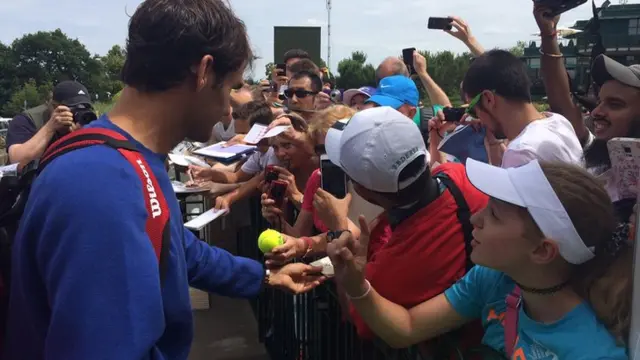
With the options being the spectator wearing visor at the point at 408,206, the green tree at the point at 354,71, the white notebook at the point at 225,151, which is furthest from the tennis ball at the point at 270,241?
the green tree at the point at 354,71

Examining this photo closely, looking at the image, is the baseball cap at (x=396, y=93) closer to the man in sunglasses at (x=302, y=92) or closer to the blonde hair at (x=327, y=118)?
the man in sunglasses at (x=302, y=92)

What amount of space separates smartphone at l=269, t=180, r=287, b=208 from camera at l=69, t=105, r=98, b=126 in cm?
181

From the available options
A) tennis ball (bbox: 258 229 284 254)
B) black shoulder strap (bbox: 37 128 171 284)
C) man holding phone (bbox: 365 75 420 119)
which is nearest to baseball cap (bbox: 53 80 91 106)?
man holding phone (bbox: 365 75 420 119)

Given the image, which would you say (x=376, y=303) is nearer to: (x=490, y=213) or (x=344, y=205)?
(x=490, y=213)

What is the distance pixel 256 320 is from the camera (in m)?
5.19

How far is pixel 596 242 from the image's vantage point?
1479 millimetres

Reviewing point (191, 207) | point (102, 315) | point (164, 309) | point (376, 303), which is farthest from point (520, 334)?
point (191, 207)

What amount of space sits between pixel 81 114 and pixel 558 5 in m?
3.44

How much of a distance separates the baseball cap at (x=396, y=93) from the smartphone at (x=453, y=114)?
833 mm

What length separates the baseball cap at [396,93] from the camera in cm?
483

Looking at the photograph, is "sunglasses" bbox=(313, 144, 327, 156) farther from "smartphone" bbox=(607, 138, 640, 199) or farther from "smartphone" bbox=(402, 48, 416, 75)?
"smartphone" bbox=(402, 48, 416, 75)

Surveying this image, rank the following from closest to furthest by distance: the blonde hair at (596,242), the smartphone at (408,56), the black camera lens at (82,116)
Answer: the blonde hair at (596,242), the black camera lens at (82,116), the smartphone at (408,56)

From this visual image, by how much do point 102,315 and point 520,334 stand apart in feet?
3.50

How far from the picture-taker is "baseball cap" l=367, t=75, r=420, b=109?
15.8 feet
